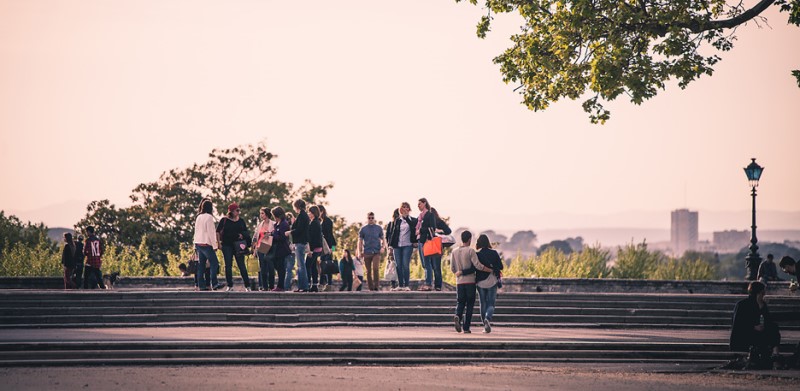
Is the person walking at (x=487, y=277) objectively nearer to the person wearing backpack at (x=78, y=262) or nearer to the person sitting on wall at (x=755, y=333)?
the person sitting on wall at (x=755, y=333)

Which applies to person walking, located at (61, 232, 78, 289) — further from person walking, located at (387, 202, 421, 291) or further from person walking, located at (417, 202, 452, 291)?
person walking, located at (417, 202, 452, 291)

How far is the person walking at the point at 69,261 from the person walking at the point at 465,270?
10380mm

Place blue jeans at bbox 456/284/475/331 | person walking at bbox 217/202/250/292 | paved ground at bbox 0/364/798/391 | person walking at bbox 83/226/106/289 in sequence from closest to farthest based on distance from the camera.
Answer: paved ground at bbox 0/364/798/391 → blue jeans at bbox 456/284/475/331 → person walking at bbox 217/202/250/292 → person walking at bbox 83/226/106/289

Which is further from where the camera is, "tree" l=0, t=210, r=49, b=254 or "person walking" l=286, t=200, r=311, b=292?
"tree" l=0, t=210, r=49, b=254

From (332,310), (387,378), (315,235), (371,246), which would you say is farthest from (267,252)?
(387,378)

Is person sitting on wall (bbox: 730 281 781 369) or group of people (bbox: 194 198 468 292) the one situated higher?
group of people (bbox: 194 198 468 292)

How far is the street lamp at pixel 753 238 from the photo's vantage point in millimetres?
29766

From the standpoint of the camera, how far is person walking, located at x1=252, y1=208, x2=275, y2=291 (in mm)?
23516

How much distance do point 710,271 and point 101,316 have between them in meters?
25.9

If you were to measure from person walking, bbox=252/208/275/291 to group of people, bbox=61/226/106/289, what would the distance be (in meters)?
4.20

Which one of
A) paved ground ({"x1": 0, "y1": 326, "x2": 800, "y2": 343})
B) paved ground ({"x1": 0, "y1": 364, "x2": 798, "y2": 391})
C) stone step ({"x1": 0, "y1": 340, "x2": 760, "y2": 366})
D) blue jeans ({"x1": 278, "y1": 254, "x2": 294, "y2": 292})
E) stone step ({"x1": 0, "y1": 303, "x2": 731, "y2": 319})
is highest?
blue jeans ({"x1": 278, "y1": 254, "x2": 294, "y2": 292})

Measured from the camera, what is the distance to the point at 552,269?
124 ft

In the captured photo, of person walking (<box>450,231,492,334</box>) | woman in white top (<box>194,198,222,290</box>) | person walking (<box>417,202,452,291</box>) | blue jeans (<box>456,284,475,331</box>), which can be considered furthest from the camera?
person walking (<box>417,202,452,291</box>)

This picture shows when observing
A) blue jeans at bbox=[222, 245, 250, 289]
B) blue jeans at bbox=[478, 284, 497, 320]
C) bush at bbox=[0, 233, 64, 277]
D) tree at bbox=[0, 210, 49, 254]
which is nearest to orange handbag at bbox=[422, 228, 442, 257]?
blue jeans at bbox=[222, 245, 250, 289]
